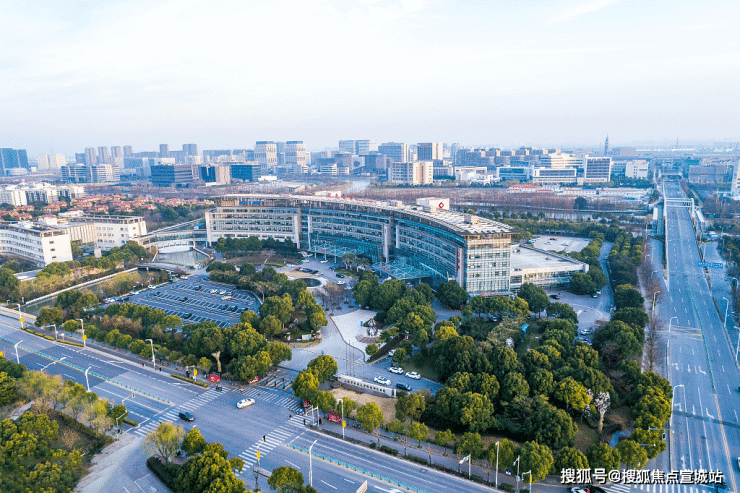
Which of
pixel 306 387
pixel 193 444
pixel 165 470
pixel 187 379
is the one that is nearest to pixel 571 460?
pixel 306 387

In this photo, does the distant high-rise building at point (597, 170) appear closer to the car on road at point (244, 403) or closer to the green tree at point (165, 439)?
the car on road at point (244, 403)

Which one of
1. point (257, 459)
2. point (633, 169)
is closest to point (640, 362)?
point (257, 459)

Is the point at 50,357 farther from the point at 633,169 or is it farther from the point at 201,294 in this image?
the point at 633,169

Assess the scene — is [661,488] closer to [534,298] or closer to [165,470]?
[534,298]

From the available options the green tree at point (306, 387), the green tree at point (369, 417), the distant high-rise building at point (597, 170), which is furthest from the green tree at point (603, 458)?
the distant high-rise building at point (597, 170)

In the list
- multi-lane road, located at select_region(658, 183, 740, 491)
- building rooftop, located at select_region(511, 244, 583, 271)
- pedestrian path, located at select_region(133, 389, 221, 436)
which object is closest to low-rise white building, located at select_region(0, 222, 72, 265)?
pedestrian path, located at select_region(133, 389, 221, 436)
